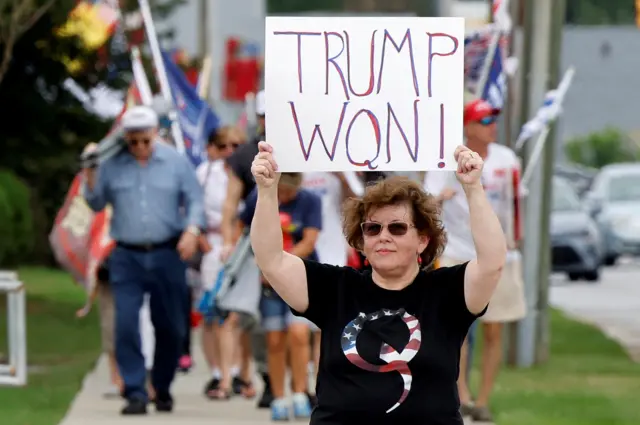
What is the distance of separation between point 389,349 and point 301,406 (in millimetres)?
5347

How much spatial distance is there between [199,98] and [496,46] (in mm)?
4314

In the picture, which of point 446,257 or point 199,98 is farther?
point 199,98

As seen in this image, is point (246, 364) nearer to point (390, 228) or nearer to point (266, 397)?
point (266, 397)

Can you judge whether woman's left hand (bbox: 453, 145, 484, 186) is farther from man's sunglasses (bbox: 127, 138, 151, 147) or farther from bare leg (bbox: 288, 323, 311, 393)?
man's sunglasses (bbox: 127, 138, 151, 147)

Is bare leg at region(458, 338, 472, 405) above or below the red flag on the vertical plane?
below

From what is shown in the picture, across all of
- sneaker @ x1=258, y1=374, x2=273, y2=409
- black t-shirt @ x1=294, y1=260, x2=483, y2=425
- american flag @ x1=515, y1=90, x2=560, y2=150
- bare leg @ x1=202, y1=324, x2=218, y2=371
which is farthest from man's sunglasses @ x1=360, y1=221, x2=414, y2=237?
american flag @ x1=515, y1=90, x2=560, y2=150

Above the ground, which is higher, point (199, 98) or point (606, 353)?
point (199, 98)

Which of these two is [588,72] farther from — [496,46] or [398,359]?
[398,359]

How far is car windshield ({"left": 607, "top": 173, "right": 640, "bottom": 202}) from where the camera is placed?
31.2 metres

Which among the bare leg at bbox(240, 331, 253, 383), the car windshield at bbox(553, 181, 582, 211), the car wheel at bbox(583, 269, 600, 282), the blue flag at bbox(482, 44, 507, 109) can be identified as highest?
the blue flag at bbox(482, 44, 507, 109)

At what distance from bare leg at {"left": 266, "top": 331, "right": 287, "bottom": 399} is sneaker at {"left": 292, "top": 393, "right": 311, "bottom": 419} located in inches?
4.2

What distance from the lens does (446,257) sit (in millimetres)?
10539

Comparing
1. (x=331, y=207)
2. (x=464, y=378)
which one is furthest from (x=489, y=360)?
(x=331, y=207)

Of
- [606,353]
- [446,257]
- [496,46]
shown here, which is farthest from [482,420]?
[606,353]
